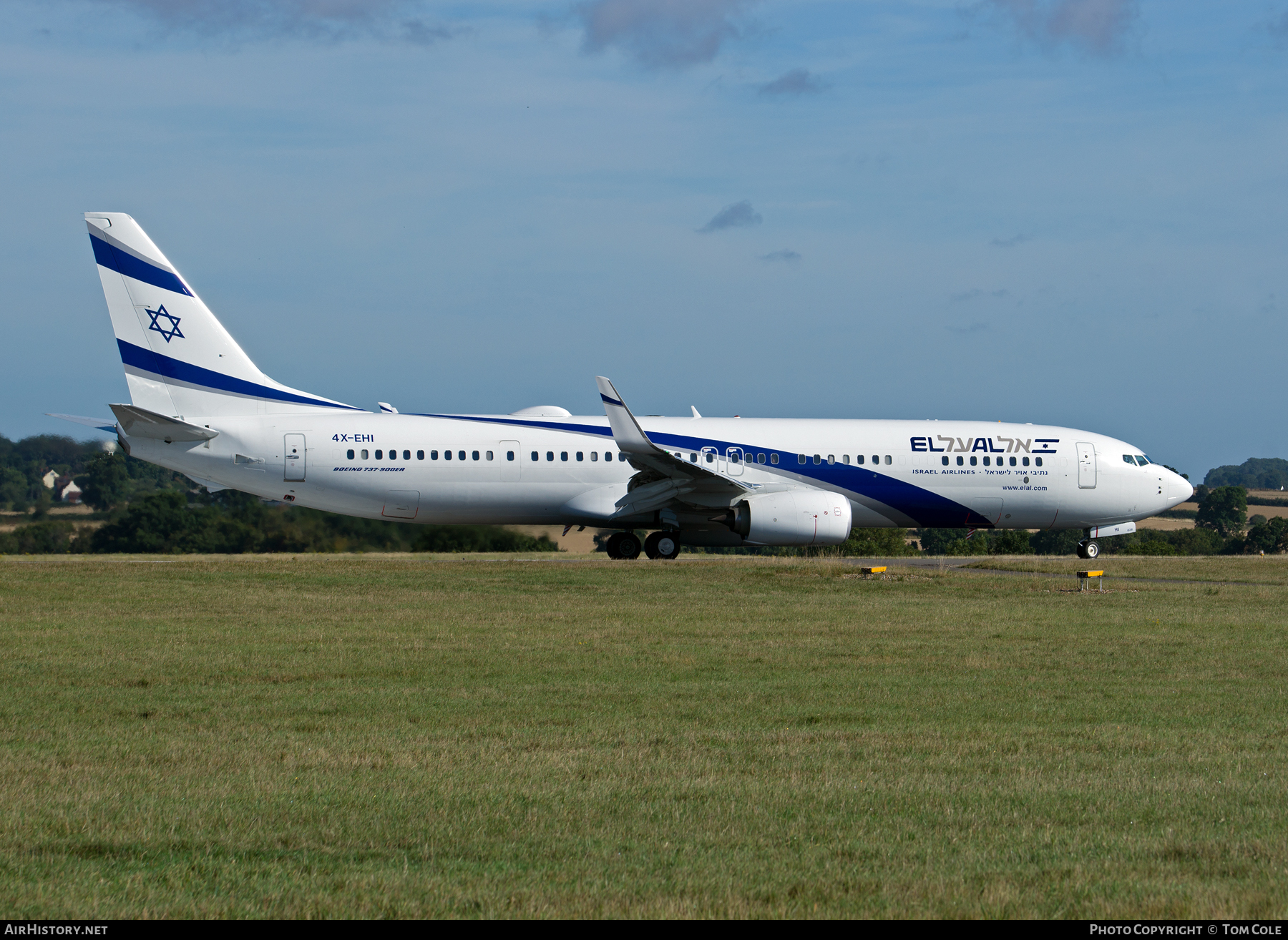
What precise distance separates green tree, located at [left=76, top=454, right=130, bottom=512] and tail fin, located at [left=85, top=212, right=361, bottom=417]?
12620 mm

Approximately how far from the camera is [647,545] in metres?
34.4

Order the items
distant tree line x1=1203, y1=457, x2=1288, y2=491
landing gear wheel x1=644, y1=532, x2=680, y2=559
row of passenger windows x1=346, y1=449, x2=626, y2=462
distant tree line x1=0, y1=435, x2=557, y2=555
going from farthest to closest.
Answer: distant tree line x1=1203, y1=457, x2=1288, y2=491
distant tree line x1=0, y1=435, x2=557, y2=555
landing gear wheel x1=644, y1=532, x2=680, y2=559
row of passenger windows x1=346, y1=449, x2=626, y2=462

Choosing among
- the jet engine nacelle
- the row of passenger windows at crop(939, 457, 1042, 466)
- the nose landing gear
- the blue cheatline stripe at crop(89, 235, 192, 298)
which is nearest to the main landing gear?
the jet engine nacelle

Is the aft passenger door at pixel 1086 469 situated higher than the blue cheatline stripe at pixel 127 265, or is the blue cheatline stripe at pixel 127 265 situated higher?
the blue cheatline stripe at pixel 127 265

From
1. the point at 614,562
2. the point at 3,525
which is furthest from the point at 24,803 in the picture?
the point at 3,525

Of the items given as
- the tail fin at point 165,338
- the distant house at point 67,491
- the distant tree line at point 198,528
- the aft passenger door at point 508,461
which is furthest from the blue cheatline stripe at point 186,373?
the distant house at point 67,491

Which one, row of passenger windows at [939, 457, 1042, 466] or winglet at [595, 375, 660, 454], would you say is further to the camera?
row of passenger windows at [939, 457, 1042, 466]

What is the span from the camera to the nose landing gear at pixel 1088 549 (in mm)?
38062

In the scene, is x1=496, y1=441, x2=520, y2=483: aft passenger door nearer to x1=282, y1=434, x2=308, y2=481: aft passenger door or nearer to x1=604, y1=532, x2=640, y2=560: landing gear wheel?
x1=604, y1=532, x2=640, y2=560: landing gear wheel

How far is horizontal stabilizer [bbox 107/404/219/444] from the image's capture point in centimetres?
2983

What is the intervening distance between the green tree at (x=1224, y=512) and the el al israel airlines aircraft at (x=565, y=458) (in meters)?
31.4

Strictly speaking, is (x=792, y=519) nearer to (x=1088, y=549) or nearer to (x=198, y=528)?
(x=1088, y=549)

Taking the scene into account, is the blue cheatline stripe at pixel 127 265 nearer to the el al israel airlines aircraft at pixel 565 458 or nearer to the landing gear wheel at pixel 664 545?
the el al israel airlines aircraft at pixel 565 458

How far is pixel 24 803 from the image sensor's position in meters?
8.34
